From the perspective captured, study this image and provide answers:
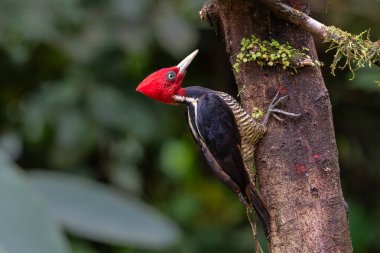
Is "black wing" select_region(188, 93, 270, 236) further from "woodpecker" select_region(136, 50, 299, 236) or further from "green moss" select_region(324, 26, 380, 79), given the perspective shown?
"green moss" select_region(324, 26, 380, 79)

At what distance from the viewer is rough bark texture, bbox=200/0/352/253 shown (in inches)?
91.5

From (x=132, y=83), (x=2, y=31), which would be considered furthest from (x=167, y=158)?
(x=2, y=31)

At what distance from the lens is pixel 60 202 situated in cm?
107

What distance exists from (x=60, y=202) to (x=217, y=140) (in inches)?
57.0

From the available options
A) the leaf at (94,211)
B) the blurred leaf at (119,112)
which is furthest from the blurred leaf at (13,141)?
the leaf at (94,211)

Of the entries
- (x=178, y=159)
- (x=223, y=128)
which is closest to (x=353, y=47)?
(x=223, y=128)

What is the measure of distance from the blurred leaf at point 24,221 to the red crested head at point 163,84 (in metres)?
1.55

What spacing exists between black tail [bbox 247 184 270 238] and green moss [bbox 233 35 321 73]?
0.44m

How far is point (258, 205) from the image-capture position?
7.76 feet

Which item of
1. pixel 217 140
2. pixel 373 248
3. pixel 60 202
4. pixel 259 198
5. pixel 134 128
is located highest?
pixel 60 202

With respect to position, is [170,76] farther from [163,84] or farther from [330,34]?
[330,34]

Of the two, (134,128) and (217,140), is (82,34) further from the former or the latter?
(217,140)

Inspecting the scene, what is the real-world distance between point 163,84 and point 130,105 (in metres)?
1.48

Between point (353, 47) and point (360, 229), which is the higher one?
point (353, 47)
